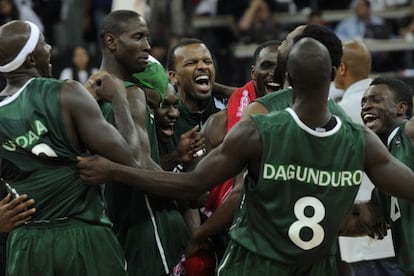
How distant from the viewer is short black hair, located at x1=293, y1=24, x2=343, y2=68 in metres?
5.20

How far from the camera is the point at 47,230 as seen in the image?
5.10m

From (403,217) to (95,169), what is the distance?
1692 mm

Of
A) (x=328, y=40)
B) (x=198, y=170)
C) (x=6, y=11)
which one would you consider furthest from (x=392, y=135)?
(x=6, y=11)

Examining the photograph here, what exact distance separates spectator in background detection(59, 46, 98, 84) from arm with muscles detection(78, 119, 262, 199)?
9.21 meters

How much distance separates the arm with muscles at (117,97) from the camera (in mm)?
5258

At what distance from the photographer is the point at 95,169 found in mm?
4953

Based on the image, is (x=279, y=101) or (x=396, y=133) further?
(x=396, y=133)

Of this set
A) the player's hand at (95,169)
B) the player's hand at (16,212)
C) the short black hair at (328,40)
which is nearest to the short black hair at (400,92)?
the short black hair at (328,40)

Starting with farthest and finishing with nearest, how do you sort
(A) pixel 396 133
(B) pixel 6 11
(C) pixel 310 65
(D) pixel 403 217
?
(B) pixel 6 11
(A) pixel 396 133
(D) pixel 403 217
(C) pixel 310 65

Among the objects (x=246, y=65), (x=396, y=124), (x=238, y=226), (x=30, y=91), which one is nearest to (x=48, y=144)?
(x=30, y=91)

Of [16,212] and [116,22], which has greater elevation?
[116,22]

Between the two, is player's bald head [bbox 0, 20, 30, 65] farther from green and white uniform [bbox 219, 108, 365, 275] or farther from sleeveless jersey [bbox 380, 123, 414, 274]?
sleeveless jersey [bbox 380, 123, 414, 274]

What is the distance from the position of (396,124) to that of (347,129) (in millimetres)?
1200

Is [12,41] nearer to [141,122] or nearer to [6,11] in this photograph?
[141,122]
